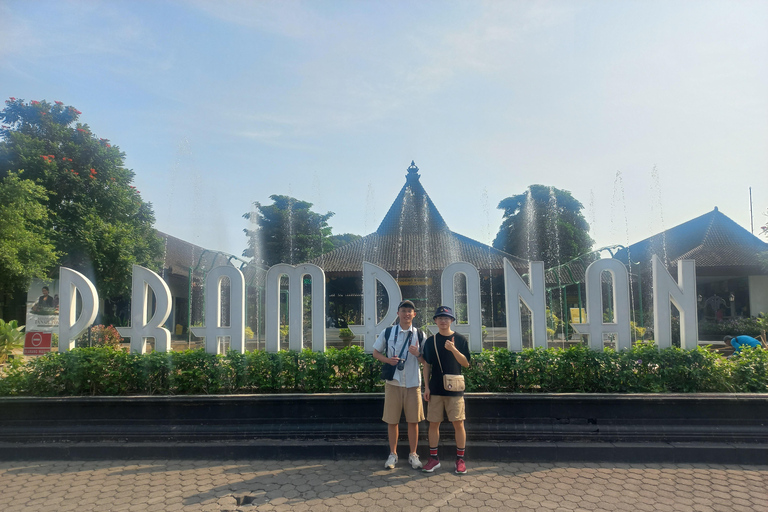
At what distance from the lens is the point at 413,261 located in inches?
738

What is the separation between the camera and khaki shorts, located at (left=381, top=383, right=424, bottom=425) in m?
4.04

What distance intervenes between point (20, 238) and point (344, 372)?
15.4 m

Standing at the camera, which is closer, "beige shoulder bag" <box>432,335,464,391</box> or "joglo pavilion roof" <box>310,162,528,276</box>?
"beige shoulder bag" <box>432,335,464,391</box>

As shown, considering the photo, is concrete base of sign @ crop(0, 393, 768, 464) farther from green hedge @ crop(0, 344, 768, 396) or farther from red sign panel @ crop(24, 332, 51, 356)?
red sign panel @ crop(24, 332, 51, 356)

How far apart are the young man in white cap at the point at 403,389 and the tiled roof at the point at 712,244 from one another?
14319mm

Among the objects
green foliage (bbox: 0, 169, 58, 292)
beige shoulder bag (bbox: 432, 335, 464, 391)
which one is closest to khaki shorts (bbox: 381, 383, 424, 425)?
beige shoulder bag (bbox: 432, 335, 464, 391)

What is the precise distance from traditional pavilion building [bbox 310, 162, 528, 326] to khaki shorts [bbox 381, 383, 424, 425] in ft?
39.6

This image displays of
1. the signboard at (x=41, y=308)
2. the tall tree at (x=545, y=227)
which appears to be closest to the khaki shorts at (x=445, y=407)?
the signboard at (x=41, y=308)

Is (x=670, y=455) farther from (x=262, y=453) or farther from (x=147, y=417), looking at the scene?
(x=147, y=417)

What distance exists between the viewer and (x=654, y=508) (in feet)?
10.7

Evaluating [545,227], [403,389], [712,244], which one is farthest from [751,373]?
[545,227]

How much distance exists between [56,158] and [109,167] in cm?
→ 193

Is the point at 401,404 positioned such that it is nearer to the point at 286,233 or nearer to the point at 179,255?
the point at 179,255

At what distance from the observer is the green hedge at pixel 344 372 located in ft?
15.2
